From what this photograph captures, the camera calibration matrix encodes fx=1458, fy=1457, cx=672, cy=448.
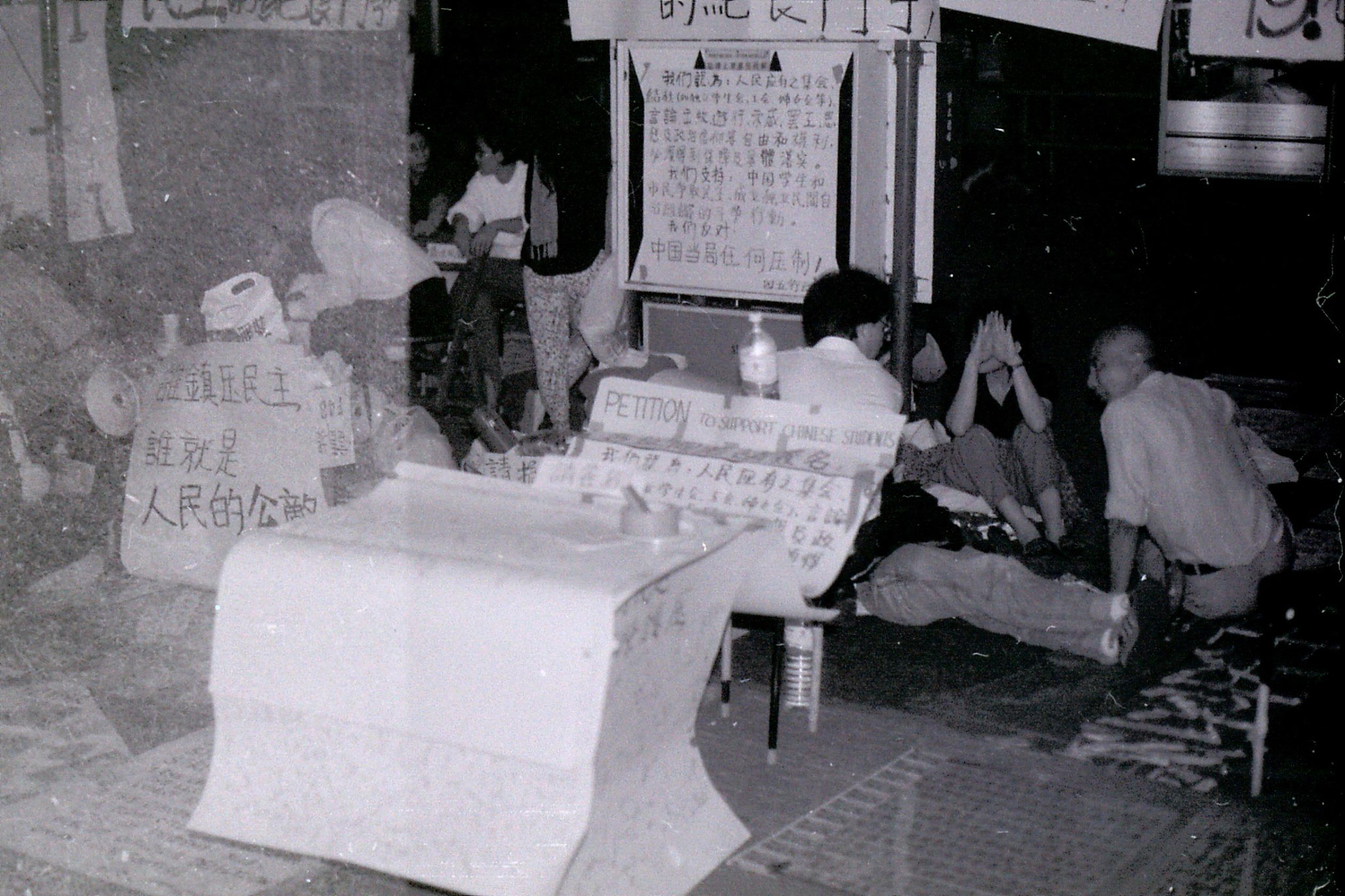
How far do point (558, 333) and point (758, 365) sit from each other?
2695 millimetres

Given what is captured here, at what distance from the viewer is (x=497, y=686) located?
3.08 m

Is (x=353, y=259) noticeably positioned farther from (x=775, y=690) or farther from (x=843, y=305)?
(x=775, y=690)

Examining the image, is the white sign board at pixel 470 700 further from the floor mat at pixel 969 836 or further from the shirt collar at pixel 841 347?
the shirt collar at pixel 841 347

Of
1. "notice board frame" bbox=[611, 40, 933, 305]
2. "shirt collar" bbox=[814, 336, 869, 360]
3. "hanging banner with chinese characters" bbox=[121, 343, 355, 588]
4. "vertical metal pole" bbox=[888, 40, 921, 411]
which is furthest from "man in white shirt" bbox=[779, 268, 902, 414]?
"hanging banner with chinese characters" bbox=[121, 343, 355, 588]

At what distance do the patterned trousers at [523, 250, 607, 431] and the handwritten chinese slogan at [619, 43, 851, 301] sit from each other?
0.65m

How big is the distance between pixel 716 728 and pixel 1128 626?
177 cm

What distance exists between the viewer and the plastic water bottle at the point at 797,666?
5.18 m

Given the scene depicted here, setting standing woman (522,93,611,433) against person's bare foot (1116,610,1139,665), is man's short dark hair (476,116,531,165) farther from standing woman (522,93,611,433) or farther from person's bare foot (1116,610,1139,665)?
person's bare foot (1116,610,1139,665)

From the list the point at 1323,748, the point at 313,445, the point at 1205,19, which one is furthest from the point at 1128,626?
the point at 313,445

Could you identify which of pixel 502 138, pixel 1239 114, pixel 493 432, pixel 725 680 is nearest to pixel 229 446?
pixel 493 432

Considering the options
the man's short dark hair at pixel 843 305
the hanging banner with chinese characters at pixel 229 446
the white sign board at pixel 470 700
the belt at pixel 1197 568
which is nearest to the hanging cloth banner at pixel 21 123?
the hanging banner with chinese characters at pixel 229 446

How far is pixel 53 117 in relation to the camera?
7859 mm

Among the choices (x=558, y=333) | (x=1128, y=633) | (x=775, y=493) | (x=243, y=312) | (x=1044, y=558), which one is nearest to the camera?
(x=775, y=493)

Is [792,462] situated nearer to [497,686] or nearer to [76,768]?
[497,686]
